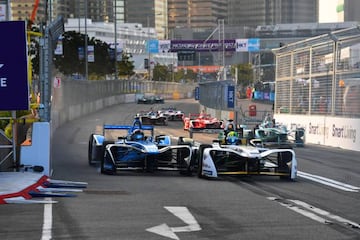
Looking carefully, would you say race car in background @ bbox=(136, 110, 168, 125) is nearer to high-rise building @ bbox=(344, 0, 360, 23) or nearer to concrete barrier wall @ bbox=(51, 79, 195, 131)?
concrete barrier wall @ bbox=(51, 79, 195, 131)

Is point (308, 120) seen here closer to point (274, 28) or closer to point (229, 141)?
point (229, 141)

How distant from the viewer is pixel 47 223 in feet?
28.9

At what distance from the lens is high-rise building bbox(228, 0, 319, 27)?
4754 inches

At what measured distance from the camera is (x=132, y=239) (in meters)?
7.95

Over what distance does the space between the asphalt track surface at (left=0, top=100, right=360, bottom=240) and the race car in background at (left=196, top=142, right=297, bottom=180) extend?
0.22m

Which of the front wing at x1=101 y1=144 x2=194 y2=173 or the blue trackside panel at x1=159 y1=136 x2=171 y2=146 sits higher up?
the blue trackside panel at x1=159 y1=136 x2=171 y2=146

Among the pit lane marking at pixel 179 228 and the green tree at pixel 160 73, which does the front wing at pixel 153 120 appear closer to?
the pit lane marking at pixel 179 228

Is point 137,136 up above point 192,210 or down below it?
above

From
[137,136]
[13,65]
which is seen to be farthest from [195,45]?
[13,65]

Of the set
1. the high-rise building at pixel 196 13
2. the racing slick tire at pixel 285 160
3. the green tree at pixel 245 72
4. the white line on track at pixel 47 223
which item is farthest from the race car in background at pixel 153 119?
the high-rise building at pixel 196 13

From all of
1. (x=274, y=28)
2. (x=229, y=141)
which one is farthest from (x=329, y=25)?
(x=229, y=141)

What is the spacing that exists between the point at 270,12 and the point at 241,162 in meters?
116

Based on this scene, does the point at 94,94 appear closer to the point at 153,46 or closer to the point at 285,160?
the point at 153,46

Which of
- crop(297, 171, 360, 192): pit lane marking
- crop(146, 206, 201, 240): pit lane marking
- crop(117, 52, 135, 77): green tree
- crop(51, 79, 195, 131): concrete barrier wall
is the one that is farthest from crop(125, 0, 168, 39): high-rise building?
crop(146, 206, 201, 240): pit lane marking
